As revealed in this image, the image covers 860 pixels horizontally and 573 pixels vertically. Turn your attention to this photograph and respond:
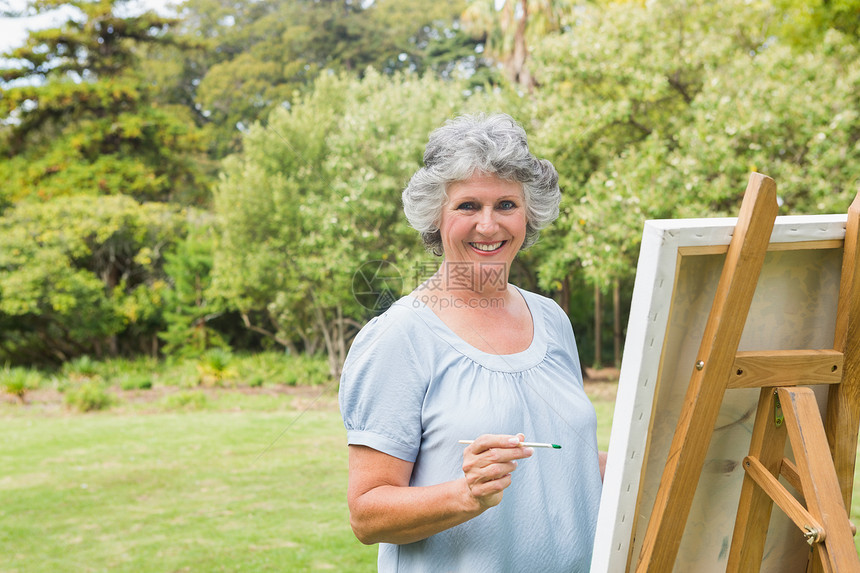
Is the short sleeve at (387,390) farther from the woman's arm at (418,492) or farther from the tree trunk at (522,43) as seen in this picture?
the tree trunk at (522,43)

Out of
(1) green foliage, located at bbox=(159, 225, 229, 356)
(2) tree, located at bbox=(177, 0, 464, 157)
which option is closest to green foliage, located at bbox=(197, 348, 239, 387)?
(1) green foliage, located at bbox=(159, 225, 229, 356)

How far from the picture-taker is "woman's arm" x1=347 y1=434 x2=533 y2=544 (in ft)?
3.91

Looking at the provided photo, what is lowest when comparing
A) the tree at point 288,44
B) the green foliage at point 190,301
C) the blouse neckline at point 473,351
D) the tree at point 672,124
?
the green foliage at point 190,301

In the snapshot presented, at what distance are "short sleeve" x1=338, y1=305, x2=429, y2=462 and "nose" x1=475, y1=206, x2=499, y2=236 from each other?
0.83 feet

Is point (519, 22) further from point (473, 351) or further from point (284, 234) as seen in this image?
point (473, 351)

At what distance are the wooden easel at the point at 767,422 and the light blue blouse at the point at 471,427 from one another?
0.83 feet

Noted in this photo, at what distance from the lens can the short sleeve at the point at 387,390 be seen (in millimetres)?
1351

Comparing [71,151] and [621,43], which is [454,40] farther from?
[621,43]

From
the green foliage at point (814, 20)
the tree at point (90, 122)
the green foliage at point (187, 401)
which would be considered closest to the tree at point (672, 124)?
the green foliage at point (814, 20)

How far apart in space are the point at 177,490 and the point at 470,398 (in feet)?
18.3

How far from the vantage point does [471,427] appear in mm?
1384

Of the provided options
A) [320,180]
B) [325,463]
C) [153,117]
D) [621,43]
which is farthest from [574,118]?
[153,117]

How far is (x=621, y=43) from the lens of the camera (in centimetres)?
934

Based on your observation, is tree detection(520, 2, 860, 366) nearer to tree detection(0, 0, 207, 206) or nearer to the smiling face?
the smiling face
